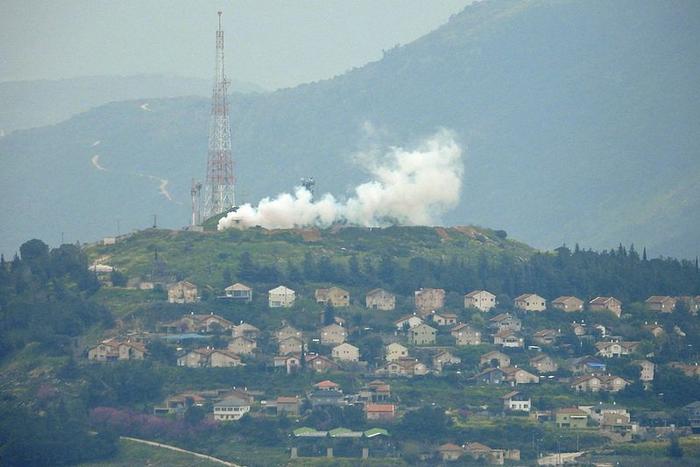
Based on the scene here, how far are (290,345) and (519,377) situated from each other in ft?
47.0

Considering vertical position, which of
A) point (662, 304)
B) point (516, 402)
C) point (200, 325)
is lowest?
point (516, 402)

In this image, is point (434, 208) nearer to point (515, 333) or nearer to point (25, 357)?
point (515, 333)

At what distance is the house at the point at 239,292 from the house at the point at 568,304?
65.4 ft

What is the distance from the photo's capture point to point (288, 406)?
133500 millimetres

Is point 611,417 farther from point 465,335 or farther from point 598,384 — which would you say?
point 465,335

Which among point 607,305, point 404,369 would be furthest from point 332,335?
point 607,305

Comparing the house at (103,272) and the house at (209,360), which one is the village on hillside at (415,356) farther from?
the house at (103,272)

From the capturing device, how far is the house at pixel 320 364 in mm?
141500

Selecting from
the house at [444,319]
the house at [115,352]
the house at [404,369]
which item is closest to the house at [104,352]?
the house at [115,352]

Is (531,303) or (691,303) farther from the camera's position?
(691,303)

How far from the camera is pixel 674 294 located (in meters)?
162

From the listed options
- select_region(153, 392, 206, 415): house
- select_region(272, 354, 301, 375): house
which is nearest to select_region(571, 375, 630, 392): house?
select_region(272, 354, 301, 375): house

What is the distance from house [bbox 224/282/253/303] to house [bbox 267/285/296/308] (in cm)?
133

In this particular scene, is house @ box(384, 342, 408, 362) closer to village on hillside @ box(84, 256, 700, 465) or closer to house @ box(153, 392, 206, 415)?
village on hillside @ box(84, 256, 700, 465)
